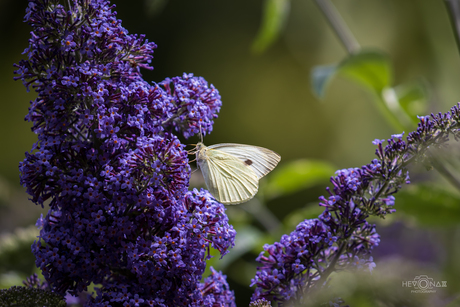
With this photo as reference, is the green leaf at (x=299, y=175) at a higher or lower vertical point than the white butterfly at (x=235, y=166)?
higher

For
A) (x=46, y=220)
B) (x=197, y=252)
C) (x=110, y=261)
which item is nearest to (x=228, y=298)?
(x=197, y=252)

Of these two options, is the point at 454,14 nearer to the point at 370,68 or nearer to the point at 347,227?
the point at 370,68

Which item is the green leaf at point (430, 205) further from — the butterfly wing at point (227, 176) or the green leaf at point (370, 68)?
the butterfly wing at point (227, 176)

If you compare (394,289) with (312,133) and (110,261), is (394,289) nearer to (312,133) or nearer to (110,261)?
(110,261)

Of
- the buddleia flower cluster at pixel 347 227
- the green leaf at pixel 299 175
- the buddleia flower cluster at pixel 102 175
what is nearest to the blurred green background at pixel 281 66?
the green leaf at pixel 299 175

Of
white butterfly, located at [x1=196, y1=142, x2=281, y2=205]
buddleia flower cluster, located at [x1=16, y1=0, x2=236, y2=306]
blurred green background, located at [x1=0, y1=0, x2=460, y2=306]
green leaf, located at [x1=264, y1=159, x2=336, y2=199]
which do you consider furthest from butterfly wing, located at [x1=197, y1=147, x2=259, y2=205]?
blurred green background, located at [x1=0, y1=0, x2=460, y2=306]

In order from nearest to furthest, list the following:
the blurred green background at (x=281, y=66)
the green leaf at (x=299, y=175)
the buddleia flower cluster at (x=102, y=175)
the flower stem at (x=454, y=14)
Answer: the buddleia flower cluster at (x=102, y=175) → the flower stem at (x=454, y=14) → the green leaf at (x=299, y=175) → the blurred green background at (x=281, y=66)
